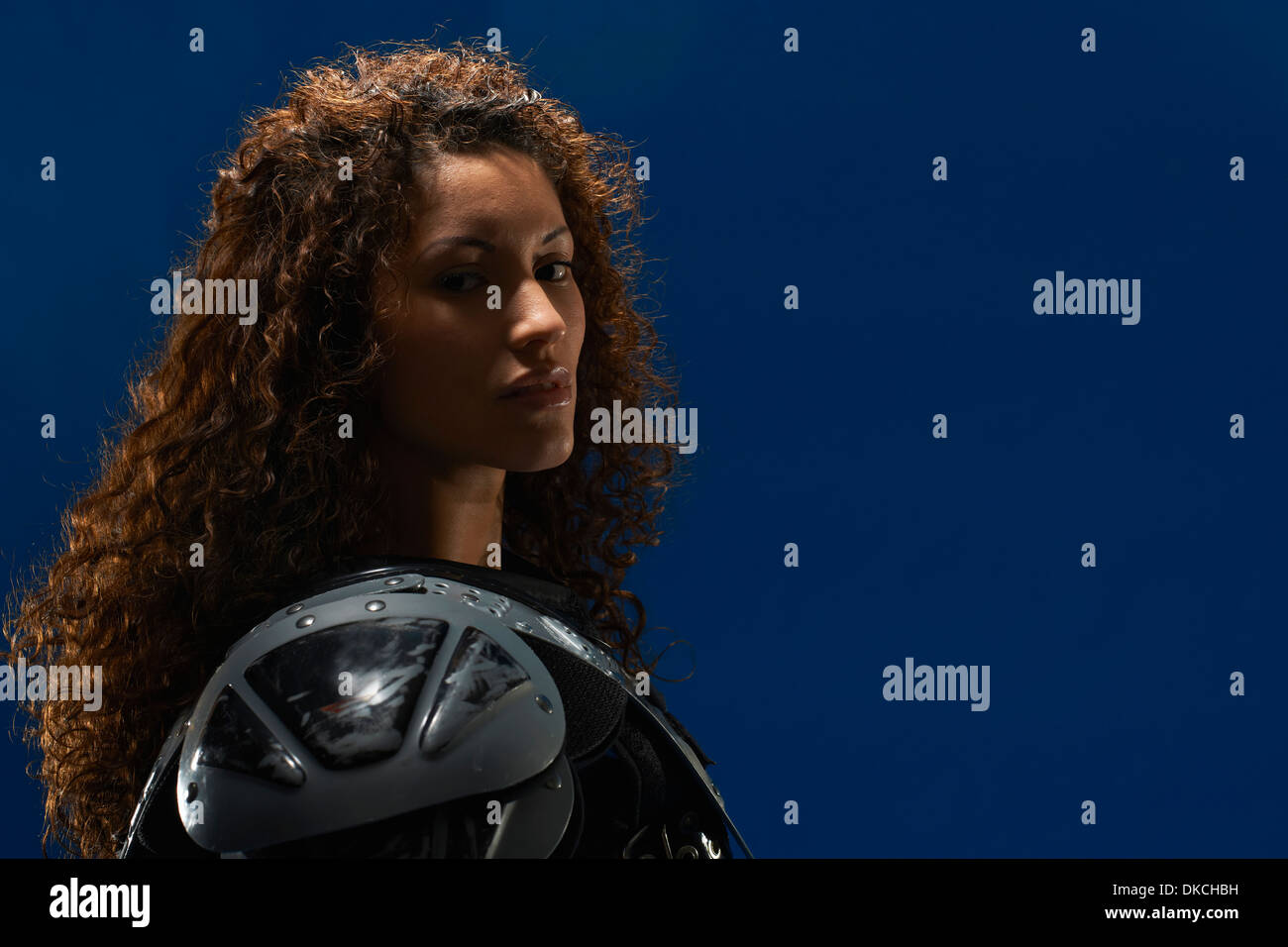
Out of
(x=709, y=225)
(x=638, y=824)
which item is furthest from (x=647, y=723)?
(x=709, y=225)

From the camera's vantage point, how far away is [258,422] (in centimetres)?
147

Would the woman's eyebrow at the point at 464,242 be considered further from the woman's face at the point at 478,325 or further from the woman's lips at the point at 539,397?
the woman's lips at the point at 539,397

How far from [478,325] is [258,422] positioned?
1.07ft

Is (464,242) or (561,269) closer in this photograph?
(464,242)

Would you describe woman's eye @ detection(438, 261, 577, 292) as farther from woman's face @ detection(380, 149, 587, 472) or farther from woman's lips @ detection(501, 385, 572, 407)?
woman's lips @ detection(501, 385, 572, 407)

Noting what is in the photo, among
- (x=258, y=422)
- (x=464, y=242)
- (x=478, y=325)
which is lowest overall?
(x=258, y=422)

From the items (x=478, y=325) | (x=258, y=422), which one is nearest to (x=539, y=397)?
(x=478, y=325)

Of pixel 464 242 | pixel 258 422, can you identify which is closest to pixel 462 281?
pixel 464 242

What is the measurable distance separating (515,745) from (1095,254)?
169 centimetres

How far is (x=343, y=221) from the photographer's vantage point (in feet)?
4.74

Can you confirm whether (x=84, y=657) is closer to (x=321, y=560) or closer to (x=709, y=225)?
(x=321, y=560)

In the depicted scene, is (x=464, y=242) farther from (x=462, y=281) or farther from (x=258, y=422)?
(x=258, y=422)

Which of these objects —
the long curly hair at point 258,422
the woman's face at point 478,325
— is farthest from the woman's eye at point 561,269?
the long curly hair at point 258,422

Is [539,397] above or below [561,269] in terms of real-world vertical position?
below
